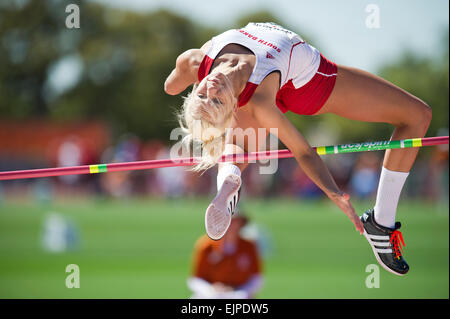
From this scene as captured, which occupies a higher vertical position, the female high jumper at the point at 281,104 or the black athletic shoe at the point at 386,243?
the female high jumper at the point at 281,104

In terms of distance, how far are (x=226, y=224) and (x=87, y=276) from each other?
502cm

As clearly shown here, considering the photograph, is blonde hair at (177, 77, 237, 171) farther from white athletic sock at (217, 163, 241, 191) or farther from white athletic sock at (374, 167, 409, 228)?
white athletic sock at (374, 167, 409, 228)

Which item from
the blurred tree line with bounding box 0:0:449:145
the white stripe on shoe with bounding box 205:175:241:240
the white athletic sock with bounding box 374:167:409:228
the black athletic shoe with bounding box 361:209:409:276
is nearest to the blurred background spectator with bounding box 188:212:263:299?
the black athletic shoe with bounding box 361:209:409:276

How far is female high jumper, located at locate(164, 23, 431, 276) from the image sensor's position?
3.09 meters

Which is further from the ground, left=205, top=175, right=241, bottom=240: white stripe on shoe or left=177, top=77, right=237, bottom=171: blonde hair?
left=177, top=77, right=237, bottom=171: blonde hair

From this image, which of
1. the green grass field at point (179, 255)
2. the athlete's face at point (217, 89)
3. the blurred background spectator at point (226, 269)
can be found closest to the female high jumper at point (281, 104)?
the athlete's face at point (217, 89)

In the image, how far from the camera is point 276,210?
1384 centimetres

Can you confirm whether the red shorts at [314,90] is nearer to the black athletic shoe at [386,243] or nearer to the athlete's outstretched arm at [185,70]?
the athlete's outstretched arm at [185,70]

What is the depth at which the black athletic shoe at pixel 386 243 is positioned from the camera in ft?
12.2

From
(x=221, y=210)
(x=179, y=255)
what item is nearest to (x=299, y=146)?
(x=221, y=210)

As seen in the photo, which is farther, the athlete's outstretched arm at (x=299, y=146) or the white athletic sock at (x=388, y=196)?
the white athletic sock at (x=388, y=196)

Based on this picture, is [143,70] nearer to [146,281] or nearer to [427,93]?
[427,93]
